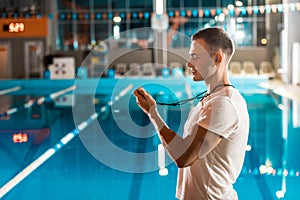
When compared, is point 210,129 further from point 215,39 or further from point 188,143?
point 215,39

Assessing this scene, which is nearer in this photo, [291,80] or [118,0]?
[291,80]

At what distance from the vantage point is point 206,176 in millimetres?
1786

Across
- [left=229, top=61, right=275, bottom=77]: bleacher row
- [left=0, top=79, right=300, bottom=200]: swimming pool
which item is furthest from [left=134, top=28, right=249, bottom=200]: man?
[left=229, top=61, right=275, bottom=77]: bleacher row

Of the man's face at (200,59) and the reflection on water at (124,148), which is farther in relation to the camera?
the reflection on water at (124,148)

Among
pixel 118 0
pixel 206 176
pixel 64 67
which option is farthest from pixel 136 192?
pixel 118 0

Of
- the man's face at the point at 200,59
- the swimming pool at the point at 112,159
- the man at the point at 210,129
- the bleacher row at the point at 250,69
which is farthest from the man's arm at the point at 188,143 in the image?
the bleacher row at the point at 250,69

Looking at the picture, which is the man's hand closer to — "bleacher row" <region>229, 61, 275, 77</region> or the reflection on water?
the reflection on water

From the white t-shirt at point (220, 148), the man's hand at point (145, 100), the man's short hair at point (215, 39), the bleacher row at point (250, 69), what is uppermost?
the man's short hair at point (215, 39)

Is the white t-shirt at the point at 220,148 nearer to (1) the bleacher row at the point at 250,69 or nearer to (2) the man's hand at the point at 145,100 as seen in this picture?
(2) the man's hand at the point at 145,100

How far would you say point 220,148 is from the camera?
1759 mm

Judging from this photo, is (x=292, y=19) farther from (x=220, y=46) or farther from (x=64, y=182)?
(x=220, y=46)

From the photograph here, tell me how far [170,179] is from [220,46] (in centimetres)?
457

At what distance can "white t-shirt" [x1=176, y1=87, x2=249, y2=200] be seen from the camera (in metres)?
1.70

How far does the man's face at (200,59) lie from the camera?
1.74 metres
